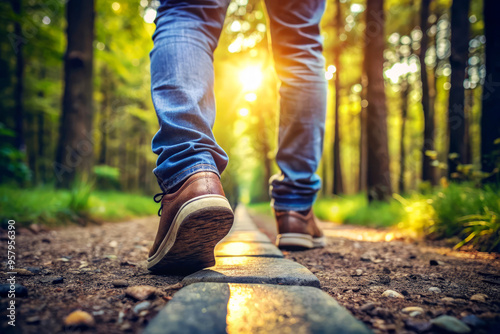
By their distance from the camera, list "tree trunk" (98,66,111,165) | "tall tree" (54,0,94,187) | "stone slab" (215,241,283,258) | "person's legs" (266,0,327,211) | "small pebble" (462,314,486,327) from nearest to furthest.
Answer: "small pebble" (462,314,486,327), "stone slab" (215,241,283,258), "person's legs" (266,0,327,211), "tall tree" (54,0,94,187), "tree trunk" (98,66,111,165)

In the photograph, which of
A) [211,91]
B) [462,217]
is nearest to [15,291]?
[211,91]

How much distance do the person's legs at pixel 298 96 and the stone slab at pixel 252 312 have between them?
38.8 inches

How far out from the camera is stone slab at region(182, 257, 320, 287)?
3.27 feet

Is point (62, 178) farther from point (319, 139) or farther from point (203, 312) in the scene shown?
point (203, 312)

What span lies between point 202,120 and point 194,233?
0.45m

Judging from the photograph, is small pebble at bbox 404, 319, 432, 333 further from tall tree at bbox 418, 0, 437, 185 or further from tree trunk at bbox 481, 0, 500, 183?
tall tree at bbox 418, 0, 437, 185

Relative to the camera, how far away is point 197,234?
102 centimetres

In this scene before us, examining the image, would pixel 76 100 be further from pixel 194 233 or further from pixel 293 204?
pixel 194 233

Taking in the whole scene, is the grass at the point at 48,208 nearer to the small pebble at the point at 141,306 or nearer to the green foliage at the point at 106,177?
the small pebble at the point at 141,306

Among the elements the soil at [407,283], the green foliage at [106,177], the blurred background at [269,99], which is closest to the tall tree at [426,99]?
the blurred background at [269,99]

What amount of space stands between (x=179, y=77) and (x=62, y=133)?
17.6 feet

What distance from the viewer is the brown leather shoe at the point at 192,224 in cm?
99

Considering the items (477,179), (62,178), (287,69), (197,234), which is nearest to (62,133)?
(62,178)

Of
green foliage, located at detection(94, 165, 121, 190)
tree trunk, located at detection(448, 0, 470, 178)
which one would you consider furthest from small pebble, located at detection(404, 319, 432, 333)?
green foliage, located at detection(94, 165, 121, 190)
